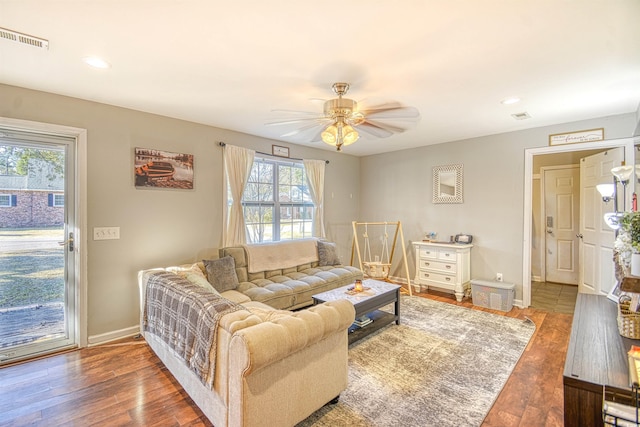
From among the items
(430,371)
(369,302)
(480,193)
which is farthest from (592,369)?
(480,193)

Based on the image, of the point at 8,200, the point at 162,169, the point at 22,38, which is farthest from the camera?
the point at 162,169

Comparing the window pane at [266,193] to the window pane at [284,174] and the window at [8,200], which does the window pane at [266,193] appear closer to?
the window pane at [284,174]

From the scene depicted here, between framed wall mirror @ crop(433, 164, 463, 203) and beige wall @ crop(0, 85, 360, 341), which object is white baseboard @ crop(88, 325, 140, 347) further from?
framed wall mirror @ crop(433, 164, 463, 203)

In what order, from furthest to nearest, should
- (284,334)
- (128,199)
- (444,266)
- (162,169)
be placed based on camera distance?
1. (444,266)
2. (162,169)
3. (128,199)
4. (284,334)

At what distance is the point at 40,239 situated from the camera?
2795mm

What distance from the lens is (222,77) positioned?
2.44m

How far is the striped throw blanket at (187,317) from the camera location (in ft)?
5.62

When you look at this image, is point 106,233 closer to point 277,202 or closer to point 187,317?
point 187,317

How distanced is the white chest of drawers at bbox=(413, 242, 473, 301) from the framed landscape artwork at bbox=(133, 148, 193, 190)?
142 inches

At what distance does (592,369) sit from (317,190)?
4147 millimetres

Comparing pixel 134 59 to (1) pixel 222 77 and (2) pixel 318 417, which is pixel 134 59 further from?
(2) pixel 318 417

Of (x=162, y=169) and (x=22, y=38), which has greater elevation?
(x=22, y=38)

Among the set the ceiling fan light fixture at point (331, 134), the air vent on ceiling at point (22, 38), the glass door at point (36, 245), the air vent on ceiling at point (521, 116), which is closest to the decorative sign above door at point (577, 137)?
the air vent on ceiling at point (521, 116)

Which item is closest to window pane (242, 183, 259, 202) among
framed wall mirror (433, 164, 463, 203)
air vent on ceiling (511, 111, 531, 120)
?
framed wall mirror (433, 164, 463, 203)
